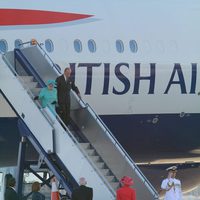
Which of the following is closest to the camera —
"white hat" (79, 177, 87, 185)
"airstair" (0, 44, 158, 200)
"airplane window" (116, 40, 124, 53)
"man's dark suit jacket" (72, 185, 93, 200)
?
"man's dark suit jacket" (72, 185, 93, 200)

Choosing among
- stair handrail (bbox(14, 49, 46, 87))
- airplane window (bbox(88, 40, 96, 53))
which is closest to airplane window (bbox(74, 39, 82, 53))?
airplane window (bbox(88, 40, 96, 53))

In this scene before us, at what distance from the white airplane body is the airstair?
4.08ft

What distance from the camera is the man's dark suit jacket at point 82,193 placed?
11.1 meters

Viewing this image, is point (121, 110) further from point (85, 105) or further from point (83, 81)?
point (85, 105)

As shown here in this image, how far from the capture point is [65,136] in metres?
12.0

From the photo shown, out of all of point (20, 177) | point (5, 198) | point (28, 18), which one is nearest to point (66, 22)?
point (28, 18)

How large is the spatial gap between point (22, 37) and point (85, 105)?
7.99 feet

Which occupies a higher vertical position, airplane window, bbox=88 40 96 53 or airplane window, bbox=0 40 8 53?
airplane window, bbox=88 40 96 53

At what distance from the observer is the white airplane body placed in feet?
49.3

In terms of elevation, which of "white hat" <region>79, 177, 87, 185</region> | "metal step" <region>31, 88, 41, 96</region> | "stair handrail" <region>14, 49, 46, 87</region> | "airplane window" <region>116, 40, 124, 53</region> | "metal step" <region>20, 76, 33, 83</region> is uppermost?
"airplane window" <region>116, 40, 124, 53</region>

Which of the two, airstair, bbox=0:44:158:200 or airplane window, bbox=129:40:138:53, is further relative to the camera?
airplane window, bbox=129:40:138:53

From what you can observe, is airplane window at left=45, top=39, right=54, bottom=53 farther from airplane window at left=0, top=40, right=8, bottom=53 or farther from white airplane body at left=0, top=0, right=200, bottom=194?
airplane window at left=0, top=40, right=8, bottom=53

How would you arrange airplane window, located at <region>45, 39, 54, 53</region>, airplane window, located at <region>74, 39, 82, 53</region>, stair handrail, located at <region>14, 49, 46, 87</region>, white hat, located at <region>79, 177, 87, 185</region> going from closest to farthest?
white hat, located at <region>79, 177, 87, 185</region> → stair handrail, located at <region>14, 49, 46, 87</region> → airplane window, located at <region>45, 39, 54, 53</region> → airplane window, located at <region>74, 39, 82, 53</region>

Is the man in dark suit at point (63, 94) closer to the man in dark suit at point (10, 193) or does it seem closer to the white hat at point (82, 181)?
the man in dark suit at point (10, 193)
